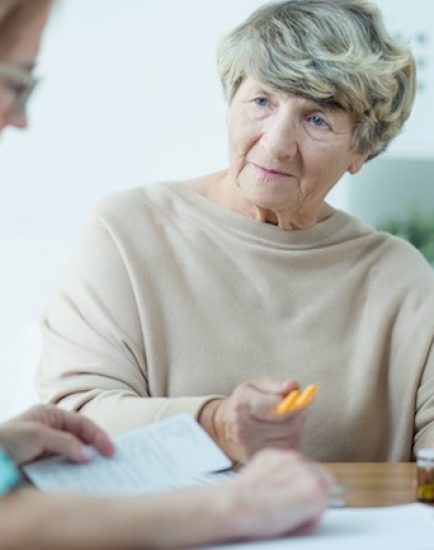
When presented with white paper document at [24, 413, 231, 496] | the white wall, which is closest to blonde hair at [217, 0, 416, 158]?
white paper document at [24, 413, 231, 496]

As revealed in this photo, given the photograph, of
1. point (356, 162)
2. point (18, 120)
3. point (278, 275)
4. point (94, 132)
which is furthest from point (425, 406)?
point (94, 132)

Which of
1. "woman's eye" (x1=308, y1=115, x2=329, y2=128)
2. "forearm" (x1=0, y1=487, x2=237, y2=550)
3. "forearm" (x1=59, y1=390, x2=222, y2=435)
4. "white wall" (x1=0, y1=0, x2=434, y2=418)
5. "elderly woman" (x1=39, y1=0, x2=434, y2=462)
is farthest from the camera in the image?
"white wall" (x1=0, y1=0, x2=434, y2=418)

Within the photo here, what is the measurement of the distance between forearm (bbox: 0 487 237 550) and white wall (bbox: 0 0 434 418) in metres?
2.39

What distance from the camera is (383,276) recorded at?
6.64 ft

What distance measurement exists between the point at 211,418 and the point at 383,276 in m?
0.58

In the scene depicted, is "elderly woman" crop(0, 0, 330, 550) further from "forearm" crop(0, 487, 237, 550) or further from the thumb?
the thumb

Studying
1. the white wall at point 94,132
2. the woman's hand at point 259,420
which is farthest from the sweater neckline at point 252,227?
the white wall at point 94,132

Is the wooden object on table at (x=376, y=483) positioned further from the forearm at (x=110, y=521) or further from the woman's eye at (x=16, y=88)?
the woman's eye at (x=16, y=88)

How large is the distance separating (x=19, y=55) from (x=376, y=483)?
762 millimetres

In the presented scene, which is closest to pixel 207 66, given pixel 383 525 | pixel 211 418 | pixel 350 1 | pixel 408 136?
pixel 408 136

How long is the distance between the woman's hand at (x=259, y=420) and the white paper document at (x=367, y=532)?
0.80ft

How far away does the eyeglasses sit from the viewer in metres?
0.98

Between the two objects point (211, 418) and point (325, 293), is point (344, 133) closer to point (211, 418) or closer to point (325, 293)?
point (325, 293)

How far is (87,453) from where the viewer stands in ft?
4.09
